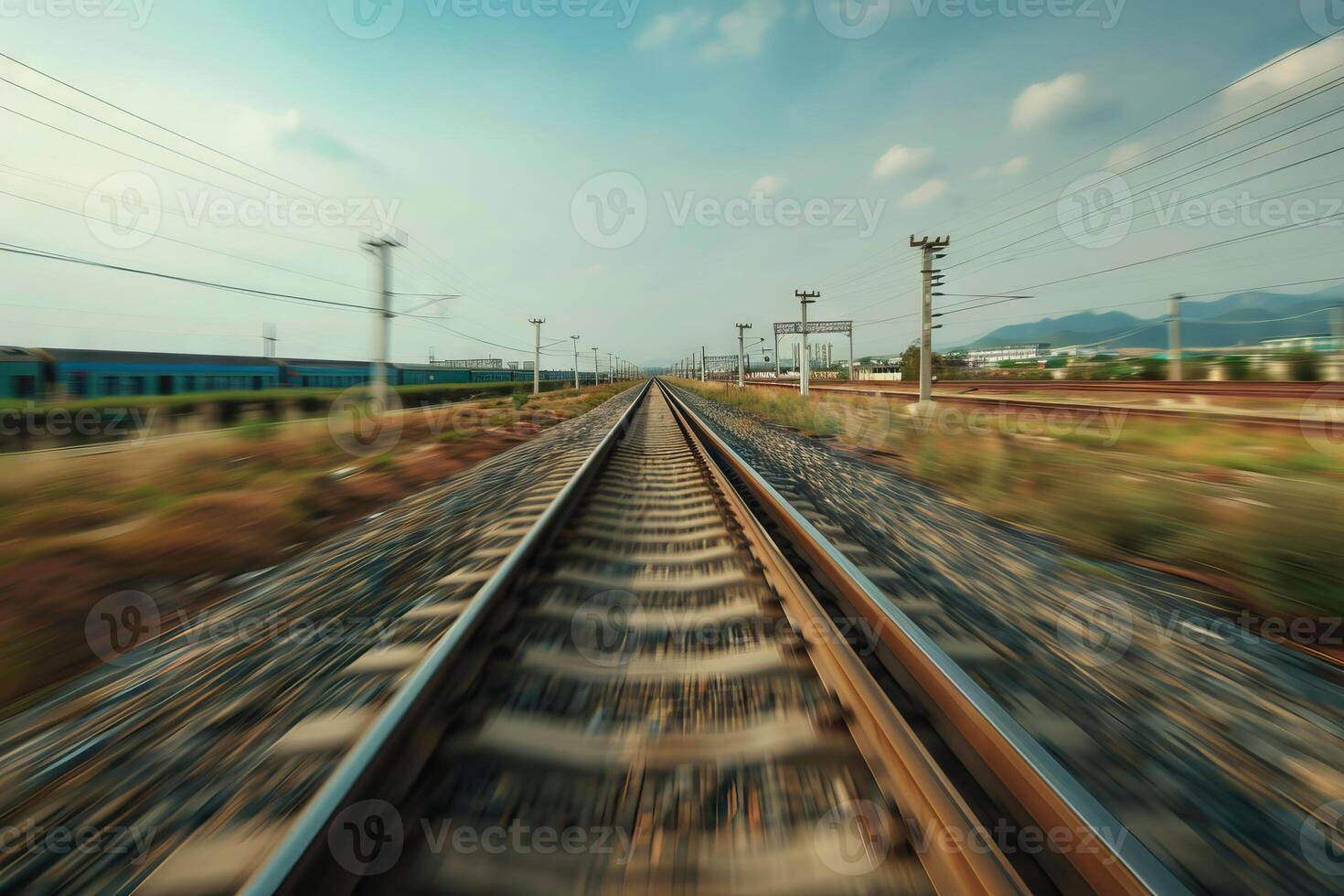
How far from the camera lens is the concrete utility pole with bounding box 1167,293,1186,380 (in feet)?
83.7

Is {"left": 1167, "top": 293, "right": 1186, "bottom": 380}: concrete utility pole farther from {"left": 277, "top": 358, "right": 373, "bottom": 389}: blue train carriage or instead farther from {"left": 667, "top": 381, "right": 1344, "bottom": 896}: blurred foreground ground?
{"left": 277, "top": 358, "right": 373, "bottom": 389}: blue train carriage

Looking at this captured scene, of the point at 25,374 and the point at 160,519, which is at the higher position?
the point at 25,374

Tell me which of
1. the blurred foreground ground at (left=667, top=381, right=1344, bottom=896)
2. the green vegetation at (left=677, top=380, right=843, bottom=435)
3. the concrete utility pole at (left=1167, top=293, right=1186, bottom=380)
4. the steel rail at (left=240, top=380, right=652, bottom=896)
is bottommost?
the blurred foreground ground at (left=667, top=381, right=1344, bottom=896)

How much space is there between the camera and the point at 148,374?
24.4 metres

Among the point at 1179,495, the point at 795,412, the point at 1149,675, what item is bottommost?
the point at 1149,675

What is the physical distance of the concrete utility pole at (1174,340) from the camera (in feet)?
83.7

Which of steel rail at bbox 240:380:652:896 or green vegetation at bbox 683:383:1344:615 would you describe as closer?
steel rail at bbox 240:380:652:896

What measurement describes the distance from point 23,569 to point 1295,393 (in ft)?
89.2

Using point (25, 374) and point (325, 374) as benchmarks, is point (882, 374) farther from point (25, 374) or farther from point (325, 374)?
point (25, 374)

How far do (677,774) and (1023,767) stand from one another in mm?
1008

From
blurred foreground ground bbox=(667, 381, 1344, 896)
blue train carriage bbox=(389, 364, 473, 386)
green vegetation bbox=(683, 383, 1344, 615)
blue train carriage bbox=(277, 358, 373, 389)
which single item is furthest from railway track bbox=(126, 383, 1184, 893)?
blue train carriage bbox=(389, 364, 473, 386)

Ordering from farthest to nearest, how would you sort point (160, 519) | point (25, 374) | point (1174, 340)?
point (1174, 340)
point (25, 374)
point (160, 519)

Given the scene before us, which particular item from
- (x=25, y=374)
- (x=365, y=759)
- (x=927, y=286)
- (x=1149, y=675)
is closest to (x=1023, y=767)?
(x=1149, y=675)

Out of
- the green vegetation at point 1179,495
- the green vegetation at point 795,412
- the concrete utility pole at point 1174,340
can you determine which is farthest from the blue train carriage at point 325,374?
the concrete utility pole at point 1174,340
